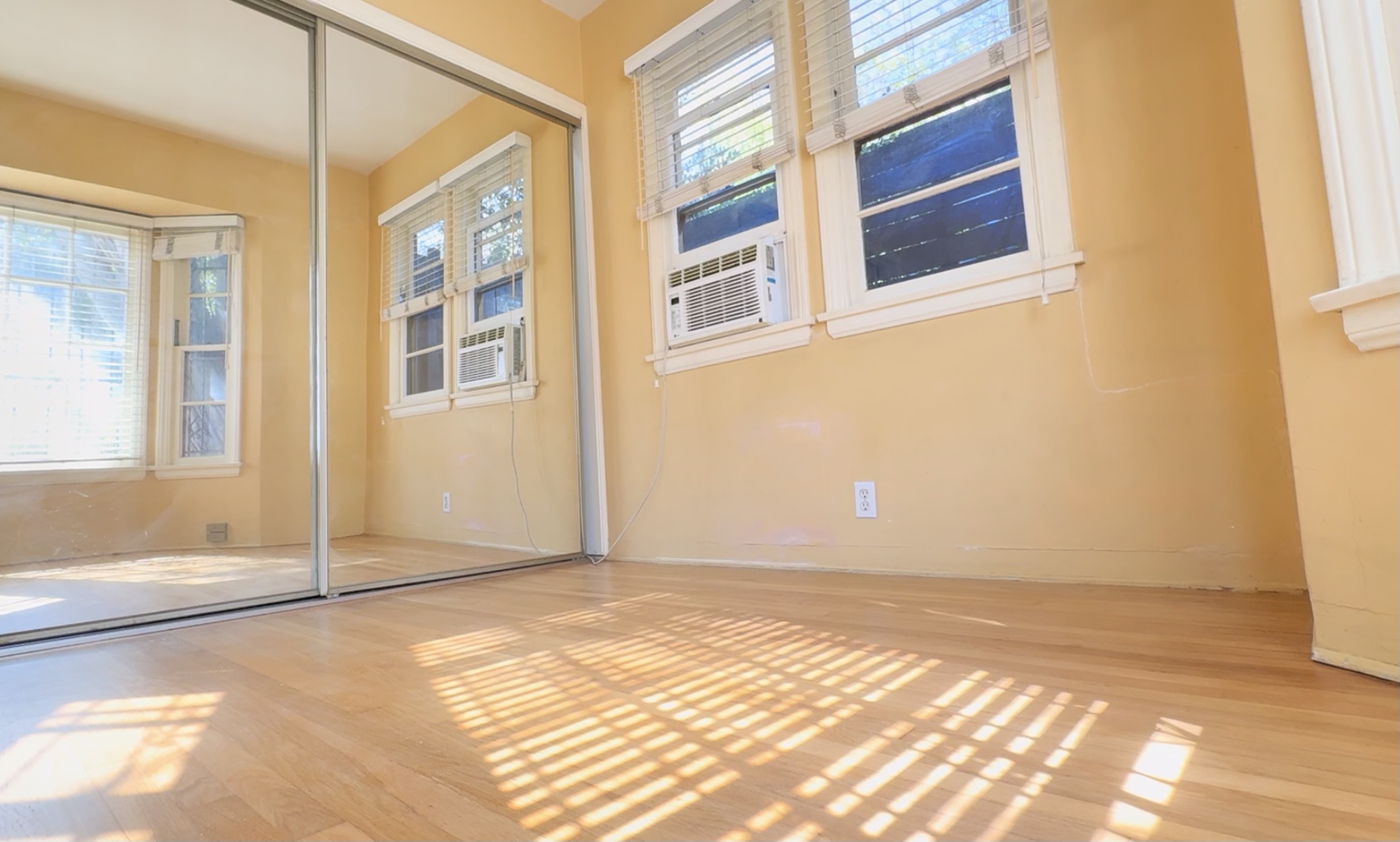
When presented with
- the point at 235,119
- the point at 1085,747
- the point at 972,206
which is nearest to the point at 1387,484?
the point at 1085,747

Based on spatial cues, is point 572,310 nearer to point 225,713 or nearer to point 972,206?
point 972,206

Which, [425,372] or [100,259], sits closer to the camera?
[100,259]

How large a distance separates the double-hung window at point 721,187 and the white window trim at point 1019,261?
194 millimetres

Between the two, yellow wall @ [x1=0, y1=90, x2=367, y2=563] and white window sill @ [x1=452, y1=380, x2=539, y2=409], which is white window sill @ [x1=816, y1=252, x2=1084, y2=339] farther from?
yellow wall @ [x1=0, y1=90, x2=367, y2=563]

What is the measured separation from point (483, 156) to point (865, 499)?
2.21 m

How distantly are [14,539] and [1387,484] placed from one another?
294cm

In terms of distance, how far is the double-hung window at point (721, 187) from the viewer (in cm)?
260

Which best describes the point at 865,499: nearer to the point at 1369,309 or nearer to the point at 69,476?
the point at 1369,309

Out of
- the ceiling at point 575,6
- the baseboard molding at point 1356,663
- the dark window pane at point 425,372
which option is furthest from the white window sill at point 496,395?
the baseboard molding at point 1356,663

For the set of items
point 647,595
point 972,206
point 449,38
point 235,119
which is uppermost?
point 449,38

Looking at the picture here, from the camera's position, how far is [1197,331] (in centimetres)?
174

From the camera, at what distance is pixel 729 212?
2.84 meters

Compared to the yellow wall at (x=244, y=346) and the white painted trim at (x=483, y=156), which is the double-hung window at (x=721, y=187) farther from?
the yellow wall at (x=244, y=346)

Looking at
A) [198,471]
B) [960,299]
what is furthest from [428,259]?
[960,299]
